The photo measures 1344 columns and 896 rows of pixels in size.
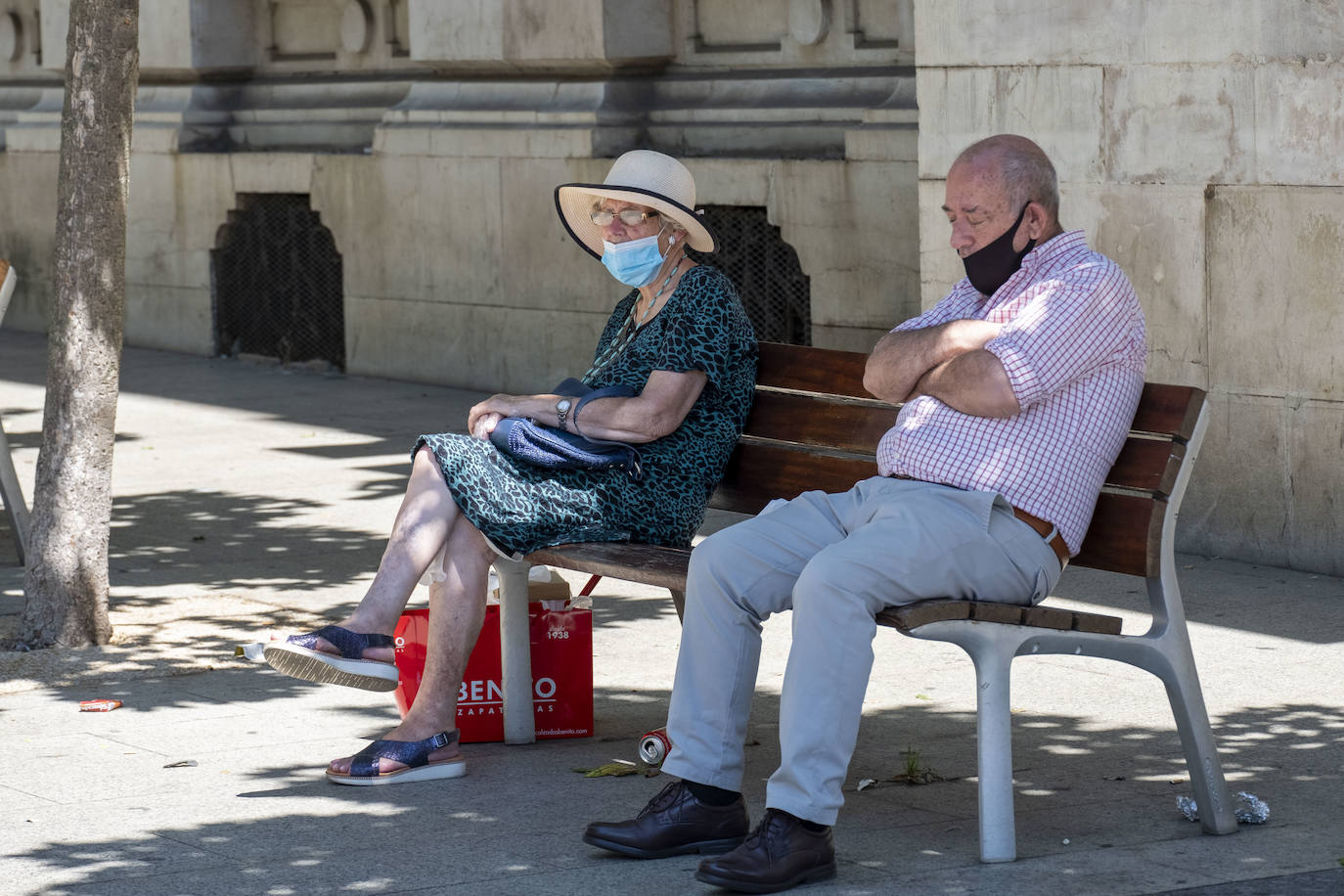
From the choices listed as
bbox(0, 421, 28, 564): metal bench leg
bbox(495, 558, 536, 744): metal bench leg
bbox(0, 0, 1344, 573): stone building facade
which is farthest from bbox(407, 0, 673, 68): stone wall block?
bbox(495, 558, 536, 744): metal bench leg

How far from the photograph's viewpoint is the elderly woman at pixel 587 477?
198 inches

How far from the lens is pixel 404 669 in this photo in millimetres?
5348

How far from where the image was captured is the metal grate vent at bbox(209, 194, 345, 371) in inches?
559

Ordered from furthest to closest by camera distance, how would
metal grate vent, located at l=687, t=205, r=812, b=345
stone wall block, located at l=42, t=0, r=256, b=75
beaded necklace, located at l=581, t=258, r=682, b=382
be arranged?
stone wall block, located at l=42, t=0, r=256, b=75
metal grate vent, located at l=687, t=205, r=812, b=345
beaded necklace, located at l=581, t=258, r=682, b=382

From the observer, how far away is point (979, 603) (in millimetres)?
4293

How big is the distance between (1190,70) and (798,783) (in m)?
4.04

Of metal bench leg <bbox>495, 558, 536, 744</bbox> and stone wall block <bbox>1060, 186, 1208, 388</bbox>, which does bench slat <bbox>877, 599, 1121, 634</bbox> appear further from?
stone wall block <bbox>1060, 186, 1208, 388</bbox>

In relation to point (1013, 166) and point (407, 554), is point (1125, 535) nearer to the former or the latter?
point (1013, 166)

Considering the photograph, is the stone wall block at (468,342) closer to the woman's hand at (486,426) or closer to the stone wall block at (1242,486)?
the stone wall block at (1242,486)

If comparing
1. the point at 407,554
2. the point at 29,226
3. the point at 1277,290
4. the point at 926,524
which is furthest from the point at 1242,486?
the point at 29,226

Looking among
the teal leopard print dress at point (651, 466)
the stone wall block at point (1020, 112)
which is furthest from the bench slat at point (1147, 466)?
the stone wall block at point (1020, 112)

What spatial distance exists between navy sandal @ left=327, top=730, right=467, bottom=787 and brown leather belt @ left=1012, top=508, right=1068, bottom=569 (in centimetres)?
148

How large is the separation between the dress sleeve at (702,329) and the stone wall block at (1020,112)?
2.88 m

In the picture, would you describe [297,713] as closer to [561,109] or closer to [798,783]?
[798,783]
